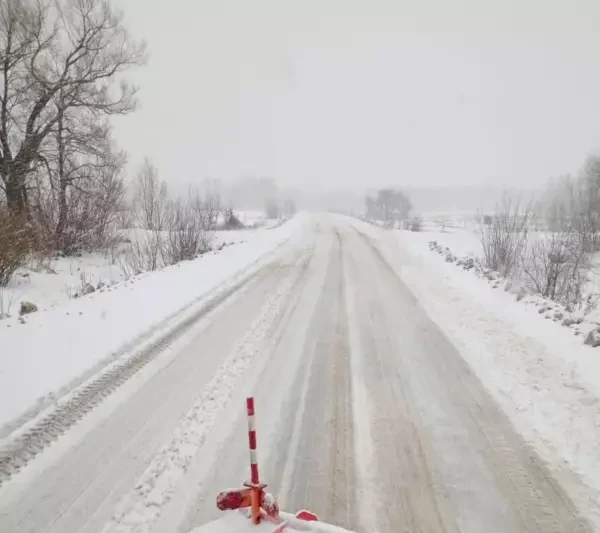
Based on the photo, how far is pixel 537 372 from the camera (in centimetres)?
521

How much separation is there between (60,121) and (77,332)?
43.3 ft

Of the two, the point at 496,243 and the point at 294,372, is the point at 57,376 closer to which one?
the point at 294,372

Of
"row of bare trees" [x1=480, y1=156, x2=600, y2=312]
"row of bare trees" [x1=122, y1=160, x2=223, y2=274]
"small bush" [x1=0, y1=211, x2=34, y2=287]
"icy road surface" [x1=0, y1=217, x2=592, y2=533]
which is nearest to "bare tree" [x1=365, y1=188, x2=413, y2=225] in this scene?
"row of bare trees" [x1=122, y1=160, x2=223, y2=274]

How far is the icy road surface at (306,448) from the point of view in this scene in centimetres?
297

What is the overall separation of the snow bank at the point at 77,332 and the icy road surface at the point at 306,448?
2.54 feet

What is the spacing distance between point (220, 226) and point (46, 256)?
24665 mm

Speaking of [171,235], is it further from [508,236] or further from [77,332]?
[508,236]

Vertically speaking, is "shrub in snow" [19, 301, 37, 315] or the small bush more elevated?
the small bush

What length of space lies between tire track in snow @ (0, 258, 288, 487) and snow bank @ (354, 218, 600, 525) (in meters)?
4.55

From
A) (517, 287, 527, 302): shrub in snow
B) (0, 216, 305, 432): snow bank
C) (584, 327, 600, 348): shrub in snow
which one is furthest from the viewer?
(517, 287, 527, 302): shrub in snow

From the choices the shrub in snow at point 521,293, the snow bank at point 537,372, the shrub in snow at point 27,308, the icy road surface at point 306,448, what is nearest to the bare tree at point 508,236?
the shrub in snow at point 521,293

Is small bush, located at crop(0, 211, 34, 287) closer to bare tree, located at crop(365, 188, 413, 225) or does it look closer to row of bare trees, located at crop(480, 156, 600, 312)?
row of bare trees, located at crop(480, 156, 600, 312)

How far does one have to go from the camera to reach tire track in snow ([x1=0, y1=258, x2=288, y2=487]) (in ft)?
11.8

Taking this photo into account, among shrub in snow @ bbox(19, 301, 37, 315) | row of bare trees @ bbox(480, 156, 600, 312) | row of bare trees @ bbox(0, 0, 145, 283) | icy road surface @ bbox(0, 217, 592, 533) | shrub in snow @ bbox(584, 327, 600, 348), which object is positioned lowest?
icy road surface @ bbox(0, 217, 592, 533)
